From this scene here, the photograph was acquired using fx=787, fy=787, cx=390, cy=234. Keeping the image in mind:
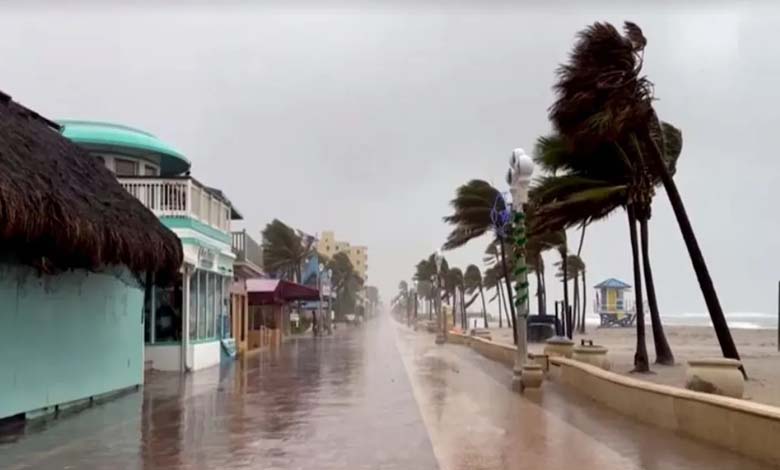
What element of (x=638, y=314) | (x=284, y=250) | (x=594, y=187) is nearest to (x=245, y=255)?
(x=594, y=187)

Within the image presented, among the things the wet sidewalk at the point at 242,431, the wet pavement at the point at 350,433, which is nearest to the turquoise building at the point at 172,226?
the wet sidewalk at the point at 242,431

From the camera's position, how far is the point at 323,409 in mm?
12078

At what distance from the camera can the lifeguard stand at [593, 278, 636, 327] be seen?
80.2 metres

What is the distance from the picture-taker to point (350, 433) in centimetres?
973

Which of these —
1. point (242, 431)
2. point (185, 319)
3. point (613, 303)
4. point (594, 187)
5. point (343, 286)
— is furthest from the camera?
point (343, 286)

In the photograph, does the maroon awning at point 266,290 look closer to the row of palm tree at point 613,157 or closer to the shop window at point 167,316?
the shop window at point 167,316

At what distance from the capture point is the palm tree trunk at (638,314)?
685 inches

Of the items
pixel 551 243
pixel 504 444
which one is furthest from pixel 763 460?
pixel 551 243

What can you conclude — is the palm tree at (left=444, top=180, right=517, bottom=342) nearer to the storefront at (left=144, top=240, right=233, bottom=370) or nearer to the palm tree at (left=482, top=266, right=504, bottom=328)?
the storefront at (left=144, top=240, right=233, bottom=370)

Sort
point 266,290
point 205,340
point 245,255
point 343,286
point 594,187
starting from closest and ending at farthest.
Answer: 1. point 594,187
2. point 205,340
3. point 245,255
4. point 266,290
5. point 343,286

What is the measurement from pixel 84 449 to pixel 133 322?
6378mm

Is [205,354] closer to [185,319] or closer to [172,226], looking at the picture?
[185,319]

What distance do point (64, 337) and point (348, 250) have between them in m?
158

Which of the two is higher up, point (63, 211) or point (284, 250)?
point (284, 250)
